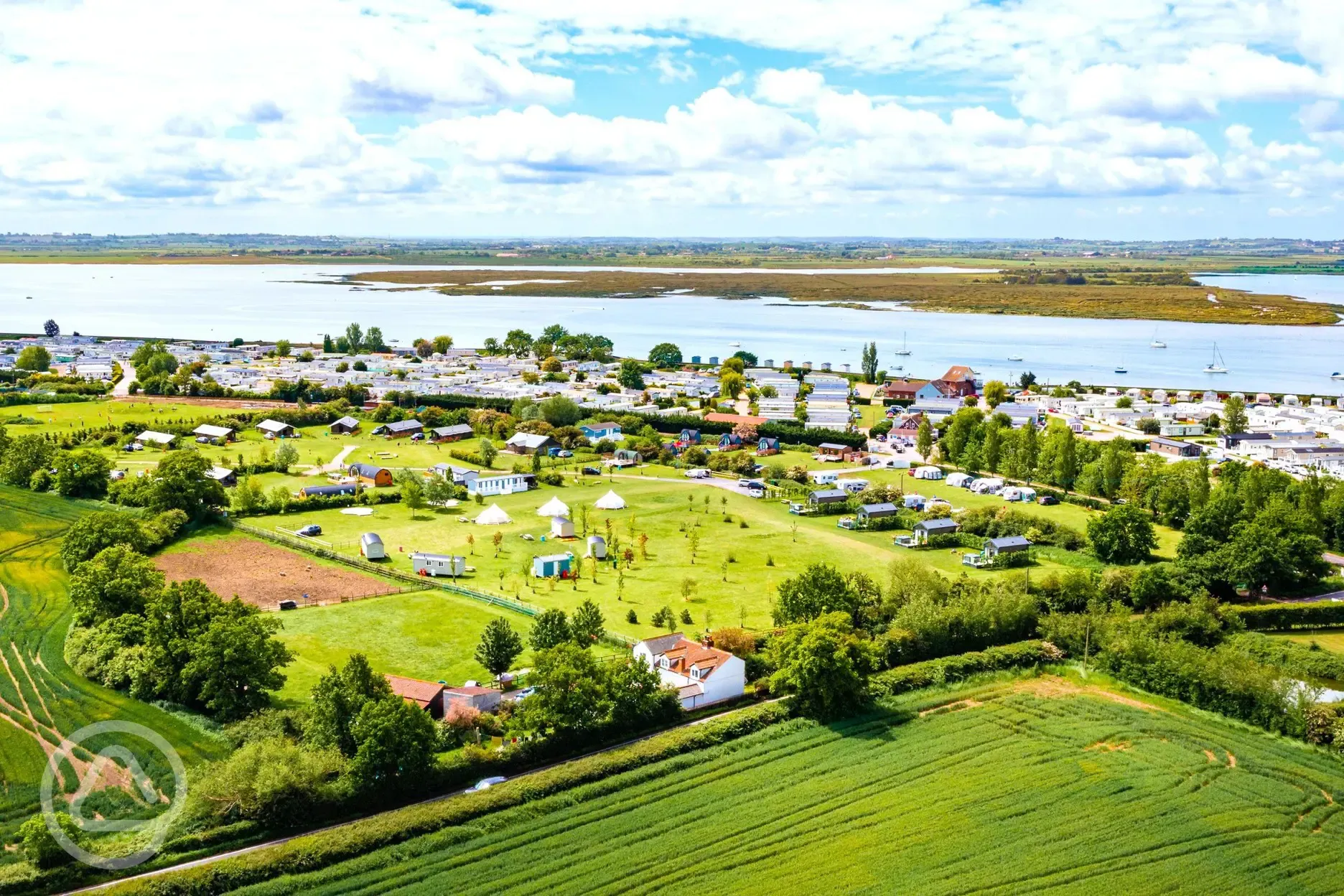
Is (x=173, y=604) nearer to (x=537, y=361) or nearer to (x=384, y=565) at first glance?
(x=384, y=565)

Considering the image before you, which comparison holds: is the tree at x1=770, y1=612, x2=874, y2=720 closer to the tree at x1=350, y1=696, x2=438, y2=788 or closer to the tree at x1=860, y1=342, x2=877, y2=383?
the tree at x1=350, y1=696, x2=438, y2=788

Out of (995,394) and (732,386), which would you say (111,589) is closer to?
(732,386)

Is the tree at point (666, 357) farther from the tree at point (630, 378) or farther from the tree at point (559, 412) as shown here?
the tree at point (559, 412)

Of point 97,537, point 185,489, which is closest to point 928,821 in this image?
point 97,537

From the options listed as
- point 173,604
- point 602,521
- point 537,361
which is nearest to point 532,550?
point 602,521

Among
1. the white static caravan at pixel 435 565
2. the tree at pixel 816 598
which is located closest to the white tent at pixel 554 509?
the white static caravan at pixel 435 565

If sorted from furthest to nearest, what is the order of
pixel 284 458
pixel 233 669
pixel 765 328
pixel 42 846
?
1. pixel 765 328
2. pixel 284 458
3. pixel 233 669
4. pixel 42 846
